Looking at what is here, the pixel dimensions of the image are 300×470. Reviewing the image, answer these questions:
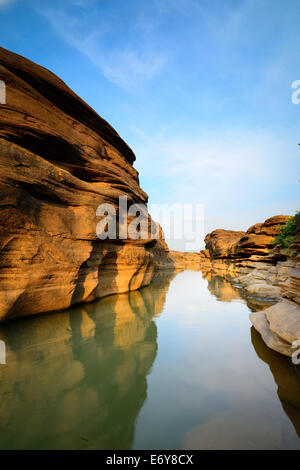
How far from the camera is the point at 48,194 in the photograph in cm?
774

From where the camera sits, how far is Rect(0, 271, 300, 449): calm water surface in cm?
251

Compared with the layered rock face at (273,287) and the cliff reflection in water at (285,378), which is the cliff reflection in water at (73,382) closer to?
the cliff reflection in water at (285,378)

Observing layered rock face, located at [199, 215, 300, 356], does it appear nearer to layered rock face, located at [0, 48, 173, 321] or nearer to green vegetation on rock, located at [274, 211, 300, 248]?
green vegetation on rock, located at [274, 211, 300, 248]

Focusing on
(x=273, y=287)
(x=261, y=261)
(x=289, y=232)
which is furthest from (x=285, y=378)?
(x=261, y=261)

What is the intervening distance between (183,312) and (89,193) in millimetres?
7577

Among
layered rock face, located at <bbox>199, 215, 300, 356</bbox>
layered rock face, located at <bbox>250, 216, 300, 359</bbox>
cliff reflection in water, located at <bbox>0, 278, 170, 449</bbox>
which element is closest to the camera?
cliff reflection in water, located at <bbox>0, 278, 170, 449</bbox>

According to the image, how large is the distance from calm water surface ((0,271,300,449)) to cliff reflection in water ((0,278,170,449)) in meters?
0.02

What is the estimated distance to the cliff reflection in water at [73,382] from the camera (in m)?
2.51

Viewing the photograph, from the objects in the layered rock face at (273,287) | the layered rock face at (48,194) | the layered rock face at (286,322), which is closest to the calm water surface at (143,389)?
the layered rock face at (286,322)

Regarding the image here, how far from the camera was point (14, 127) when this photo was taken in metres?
7.68

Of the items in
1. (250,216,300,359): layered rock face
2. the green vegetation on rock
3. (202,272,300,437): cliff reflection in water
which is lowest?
(202,272,300,437): cliff reflection in water

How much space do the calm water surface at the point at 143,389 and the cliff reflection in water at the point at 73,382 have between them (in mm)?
16

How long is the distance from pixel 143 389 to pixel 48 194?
24.2 ft

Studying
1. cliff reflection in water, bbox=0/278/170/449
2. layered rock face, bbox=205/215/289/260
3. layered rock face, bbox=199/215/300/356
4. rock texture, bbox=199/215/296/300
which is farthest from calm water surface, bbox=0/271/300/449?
layered rock face, bbox=205/215/289/260
